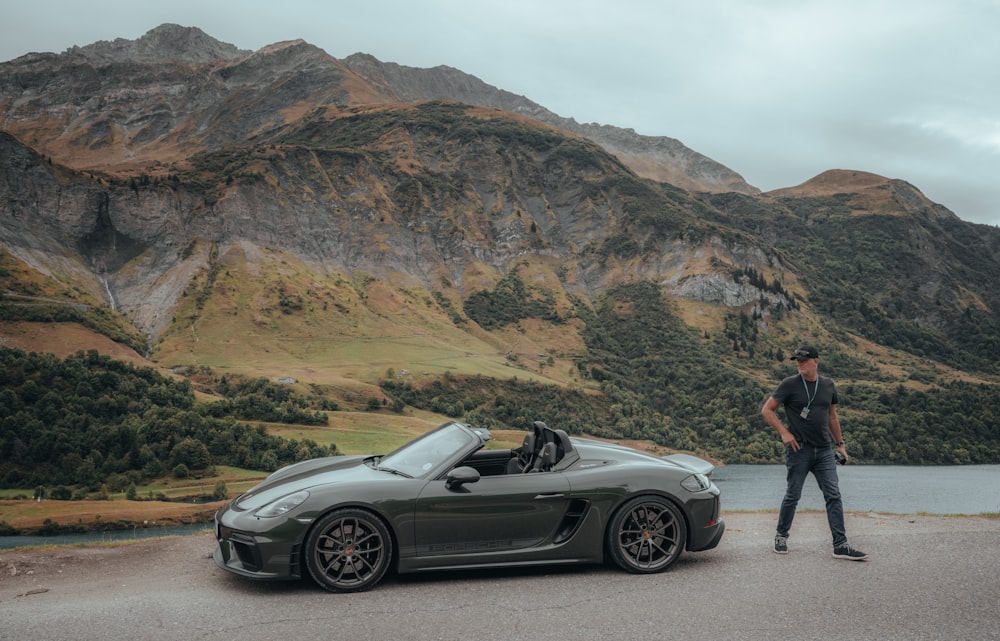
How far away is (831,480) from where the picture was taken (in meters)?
8.23

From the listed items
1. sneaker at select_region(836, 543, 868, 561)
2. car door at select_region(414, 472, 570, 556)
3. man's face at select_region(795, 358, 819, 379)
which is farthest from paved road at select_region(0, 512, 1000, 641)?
man's face at select_region(795, 358, 819, 379)

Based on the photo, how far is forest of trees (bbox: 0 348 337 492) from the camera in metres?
86.2

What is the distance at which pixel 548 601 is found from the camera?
6.54 m

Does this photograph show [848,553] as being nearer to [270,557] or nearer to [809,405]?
[809,405]

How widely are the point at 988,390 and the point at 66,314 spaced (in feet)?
650

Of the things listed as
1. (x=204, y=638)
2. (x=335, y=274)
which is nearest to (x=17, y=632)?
(x=204, y=638)

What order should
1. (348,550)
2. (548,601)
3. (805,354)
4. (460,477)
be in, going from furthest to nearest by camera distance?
(805,354)
(460,477)
(348,550)
(548,601)

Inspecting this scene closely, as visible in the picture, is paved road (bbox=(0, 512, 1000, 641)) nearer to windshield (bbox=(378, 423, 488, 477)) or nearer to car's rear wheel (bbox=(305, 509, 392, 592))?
car's rear wheel (bbox=(305, 509, 392, 592))

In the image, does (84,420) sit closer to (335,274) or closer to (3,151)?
(335,274)

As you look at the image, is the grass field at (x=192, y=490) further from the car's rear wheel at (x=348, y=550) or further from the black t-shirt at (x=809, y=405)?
the car's rear wheel at (x=348, y=550)

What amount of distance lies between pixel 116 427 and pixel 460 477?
325 ft

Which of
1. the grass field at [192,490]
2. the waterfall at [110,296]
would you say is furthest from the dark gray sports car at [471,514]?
the waterfall at [110,296]

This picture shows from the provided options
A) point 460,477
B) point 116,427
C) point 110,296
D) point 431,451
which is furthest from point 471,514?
point 110,296

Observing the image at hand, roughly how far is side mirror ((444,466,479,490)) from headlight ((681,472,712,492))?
7.94 feet
